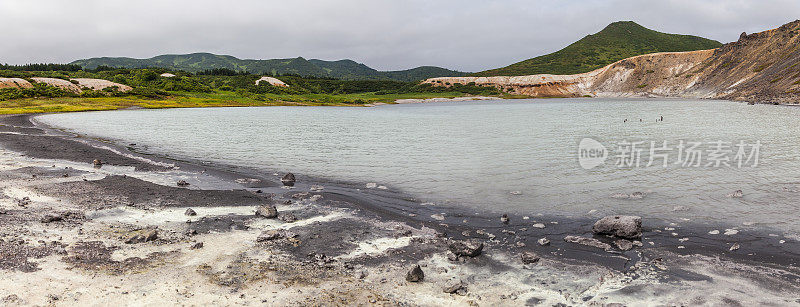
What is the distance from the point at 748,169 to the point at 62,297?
31181mm

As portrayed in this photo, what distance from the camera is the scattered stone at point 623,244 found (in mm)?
12970

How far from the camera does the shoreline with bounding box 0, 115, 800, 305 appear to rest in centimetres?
1004

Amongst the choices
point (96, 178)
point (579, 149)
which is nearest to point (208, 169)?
point (96, 178)

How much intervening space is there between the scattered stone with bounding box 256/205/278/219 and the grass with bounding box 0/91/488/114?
87.7 m

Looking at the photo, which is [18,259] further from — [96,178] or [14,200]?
[96,178]

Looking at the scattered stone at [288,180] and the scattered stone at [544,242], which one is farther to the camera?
the scattered stone at [288,180]

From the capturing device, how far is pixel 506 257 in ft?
40.6

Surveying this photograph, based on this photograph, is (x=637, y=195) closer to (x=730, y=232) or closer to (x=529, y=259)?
(x=730, y=232)

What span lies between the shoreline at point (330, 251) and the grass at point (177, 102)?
278 ft

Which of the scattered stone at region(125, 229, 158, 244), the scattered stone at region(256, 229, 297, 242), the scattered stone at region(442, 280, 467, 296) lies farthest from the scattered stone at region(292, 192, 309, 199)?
the scattered stone at region(442, 280, 467, 296)

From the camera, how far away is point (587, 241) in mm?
13602

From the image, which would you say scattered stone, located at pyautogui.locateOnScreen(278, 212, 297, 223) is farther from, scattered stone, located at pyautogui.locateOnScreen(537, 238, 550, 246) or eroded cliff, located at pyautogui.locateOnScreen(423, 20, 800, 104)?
eroded cliff, located at pyautogui.locateOnScreen(423, 20, 800, 104)

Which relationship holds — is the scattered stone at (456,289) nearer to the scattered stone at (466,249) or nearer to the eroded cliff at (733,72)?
the scattered stone at (466,249)

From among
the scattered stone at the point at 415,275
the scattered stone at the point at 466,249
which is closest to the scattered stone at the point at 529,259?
the scattered stone at the point at 466,249
